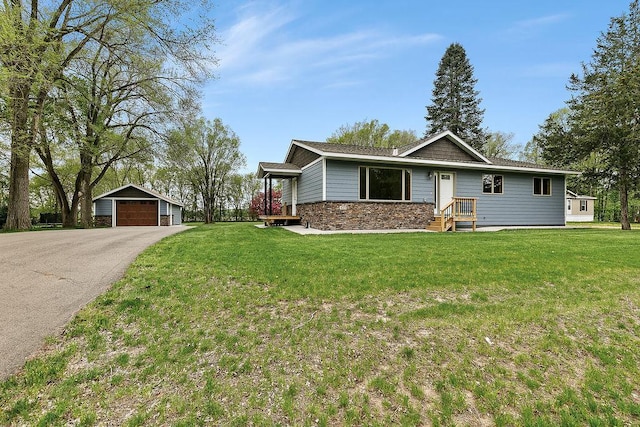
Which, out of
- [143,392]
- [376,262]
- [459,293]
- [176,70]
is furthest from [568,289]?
[176,70]

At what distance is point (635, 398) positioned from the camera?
2281 mm

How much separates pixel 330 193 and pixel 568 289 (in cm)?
812

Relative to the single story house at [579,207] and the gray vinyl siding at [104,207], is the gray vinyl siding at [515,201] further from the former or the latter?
the gray vinyl siding at [104,207]

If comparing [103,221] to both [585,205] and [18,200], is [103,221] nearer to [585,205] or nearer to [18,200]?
[18,200]

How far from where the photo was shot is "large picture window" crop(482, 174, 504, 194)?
14105mm

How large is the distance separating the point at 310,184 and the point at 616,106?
542 inches

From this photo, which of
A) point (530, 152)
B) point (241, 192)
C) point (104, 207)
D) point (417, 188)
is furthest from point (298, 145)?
point (530, 152)

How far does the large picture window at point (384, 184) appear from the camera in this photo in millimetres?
12133

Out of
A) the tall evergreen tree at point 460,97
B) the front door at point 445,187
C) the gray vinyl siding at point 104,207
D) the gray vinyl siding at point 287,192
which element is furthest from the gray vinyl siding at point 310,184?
the tall evergreen tree at point 460,97

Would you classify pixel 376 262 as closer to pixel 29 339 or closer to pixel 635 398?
pixel 635 398

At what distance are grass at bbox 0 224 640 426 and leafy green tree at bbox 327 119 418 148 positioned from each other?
90.6 feet

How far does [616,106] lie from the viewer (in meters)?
13.3

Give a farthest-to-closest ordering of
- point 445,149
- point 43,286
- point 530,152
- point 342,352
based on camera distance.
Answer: point 530,152
point 445,149
point 43,286
point 342,352

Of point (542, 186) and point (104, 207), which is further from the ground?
point (542, 186)
